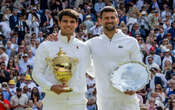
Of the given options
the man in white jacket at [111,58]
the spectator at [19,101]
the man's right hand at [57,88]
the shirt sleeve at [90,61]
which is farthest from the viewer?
the spectator at [19,101]

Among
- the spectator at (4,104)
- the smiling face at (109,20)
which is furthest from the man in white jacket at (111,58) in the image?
the spectator at (4,104)

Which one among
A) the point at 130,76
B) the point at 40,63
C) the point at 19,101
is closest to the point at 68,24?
the point at 40,63

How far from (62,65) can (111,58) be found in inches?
31.8

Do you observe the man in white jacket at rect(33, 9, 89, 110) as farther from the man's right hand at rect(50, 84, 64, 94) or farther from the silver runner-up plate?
the silver runner-up plate

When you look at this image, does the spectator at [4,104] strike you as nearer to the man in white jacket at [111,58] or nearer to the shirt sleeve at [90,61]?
the shirt sleeve at [90,61]

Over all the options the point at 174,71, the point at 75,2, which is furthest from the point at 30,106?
the point at 75,2

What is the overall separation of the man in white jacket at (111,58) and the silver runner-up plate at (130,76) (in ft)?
0.28

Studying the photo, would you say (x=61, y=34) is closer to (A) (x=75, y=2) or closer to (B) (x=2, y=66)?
(B) (x=2, y=66)

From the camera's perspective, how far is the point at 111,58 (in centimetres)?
980

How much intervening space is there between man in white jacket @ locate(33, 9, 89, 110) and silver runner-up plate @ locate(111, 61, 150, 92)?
1.63 feet

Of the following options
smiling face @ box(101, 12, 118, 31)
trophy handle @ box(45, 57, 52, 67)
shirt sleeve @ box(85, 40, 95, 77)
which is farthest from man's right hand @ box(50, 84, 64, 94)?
smiling face @ box(101, 12, 118, 31)

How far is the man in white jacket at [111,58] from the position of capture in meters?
9.78

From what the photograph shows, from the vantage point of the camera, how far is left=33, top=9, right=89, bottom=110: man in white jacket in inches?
374

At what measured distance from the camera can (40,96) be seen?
19016mm
